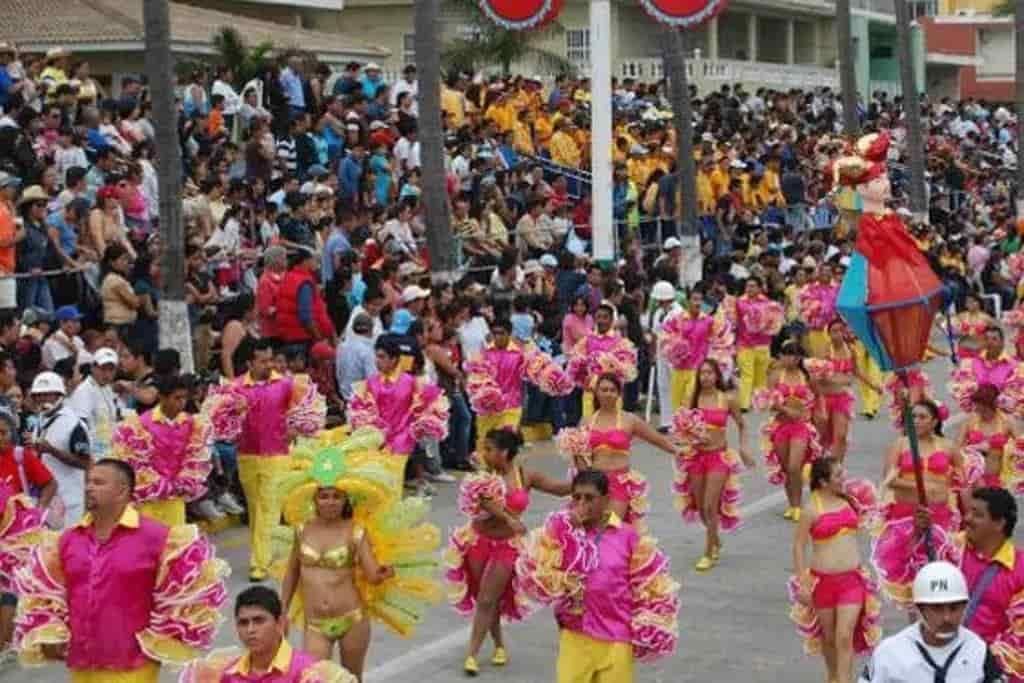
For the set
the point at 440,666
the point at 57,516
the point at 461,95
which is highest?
the point at 461,95

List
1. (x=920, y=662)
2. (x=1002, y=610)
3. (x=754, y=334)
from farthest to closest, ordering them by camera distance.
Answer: (x=754, y=334), (x=1002, y=610), (x=920, y=662)

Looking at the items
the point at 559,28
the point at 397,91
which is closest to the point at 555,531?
the point at 397,91

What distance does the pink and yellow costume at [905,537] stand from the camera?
1248cm

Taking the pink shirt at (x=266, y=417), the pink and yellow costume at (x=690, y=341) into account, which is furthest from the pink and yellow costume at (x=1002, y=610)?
the pink and yellow costume at (x=690, y=341)

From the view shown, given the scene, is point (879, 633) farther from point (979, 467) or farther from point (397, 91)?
point (397, 91)

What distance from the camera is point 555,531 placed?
10867mm

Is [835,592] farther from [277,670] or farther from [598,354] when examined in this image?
[598,354]

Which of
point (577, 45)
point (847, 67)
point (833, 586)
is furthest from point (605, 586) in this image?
point (577, 45)

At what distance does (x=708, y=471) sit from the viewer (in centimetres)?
1661

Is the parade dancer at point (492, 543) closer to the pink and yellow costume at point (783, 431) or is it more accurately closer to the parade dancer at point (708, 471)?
the parade dancer at point (708, 471)

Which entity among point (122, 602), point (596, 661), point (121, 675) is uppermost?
point (122, 602)

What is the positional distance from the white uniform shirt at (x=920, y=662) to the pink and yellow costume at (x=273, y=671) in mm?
2066

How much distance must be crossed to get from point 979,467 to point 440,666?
147 inches

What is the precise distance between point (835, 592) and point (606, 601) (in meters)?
2.15
